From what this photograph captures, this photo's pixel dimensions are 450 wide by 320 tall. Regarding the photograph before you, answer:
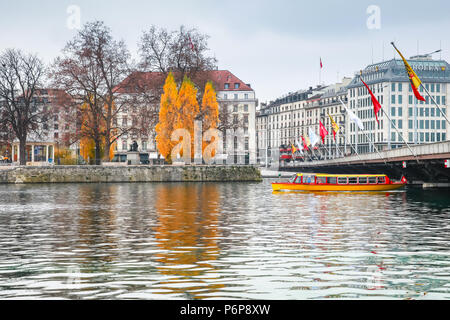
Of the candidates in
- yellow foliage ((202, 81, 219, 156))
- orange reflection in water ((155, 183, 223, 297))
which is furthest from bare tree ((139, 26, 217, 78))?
orange reflection in water ((155, 183, 223, 297))

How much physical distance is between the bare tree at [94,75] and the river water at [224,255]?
52.8 meters

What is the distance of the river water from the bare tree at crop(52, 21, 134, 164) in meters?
52.8

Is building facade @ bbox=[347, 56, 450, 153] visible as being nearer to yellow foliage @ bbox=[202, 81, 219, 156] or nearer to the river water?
yellow foliage @ bbox=[202, 81, 219, 156]

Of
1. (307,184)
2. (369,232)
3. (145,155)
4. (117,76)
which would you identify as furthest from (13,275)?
(145,155)

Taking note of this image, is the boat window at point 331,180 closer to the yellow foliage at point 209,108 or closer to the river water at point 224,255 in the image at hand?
the yellow foliage at point 209,108

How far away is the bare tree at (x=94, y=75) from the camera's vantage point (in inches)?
3529

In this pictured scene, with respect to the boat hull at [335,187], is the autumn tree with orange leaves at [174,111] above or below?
above

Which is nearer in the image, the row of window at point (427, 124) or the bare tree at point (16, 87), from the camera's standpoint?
the bare tree at point (16, 87)

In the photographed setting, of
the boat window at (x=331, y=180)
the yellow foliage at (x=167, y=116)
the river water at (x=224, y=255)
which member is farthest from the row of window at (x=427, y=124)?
the river water at (x=224, y=255)

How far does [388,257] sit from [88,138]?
76666mm

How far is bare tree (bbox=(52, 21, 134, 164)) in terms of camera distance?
294 feet

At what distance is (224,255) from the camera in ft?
67.4

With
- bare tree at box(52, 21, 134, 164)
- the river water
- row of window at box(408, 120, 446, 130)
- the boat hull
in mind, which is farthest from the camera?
row of window at box(408, 120, 446, 130)
